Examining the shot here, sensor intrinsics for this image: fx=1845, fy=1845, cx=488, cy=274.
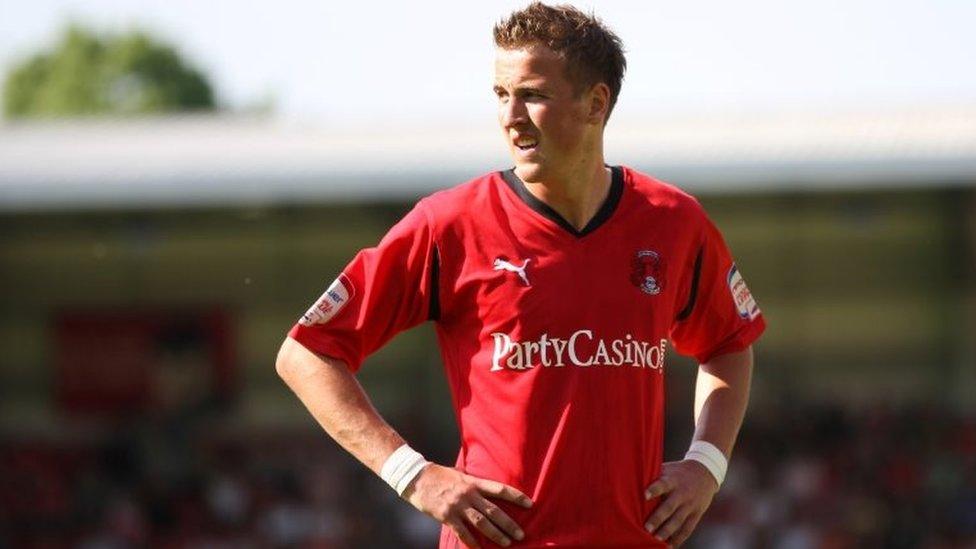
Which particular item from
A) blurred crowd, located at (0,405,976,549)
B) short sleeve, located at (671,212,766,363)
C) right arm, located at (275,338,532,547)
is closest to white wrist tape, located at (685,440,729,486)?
short sleeve, located at (671,212,766,363)

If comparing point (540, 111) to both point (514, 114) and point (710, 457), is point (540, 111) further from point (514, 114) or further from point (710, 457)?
point (710, 457)

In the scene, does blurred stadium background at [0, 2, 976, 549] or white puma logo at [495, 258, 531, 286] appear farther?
blurred stadium background at [0, 2, 976, 549]

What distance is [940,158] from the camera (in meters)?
16.8

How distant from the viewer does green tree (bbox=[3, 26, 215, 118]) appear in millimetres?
58312

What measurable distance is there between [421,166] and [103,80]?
4353cm

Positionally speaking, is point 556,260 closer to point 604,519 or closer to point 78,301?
point 604,519

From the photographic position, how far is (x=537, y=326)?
380 cm

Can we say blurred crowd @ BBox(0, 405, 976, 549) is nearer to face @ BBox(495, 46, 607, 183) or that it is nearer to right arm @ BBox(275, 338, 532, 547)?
right arm @ BBox(275, 338, 532, 547)

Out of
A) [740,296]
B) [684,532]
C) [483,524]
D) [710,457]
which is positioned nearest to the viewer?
[483,524]

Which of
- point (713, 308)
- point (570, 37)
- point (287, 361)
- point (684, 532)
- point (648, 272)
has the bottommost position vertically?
point (684, 532)

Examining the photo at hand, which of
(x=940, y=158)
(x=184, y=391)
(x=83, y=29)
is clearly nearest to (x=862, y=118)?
(x=940, y=158)

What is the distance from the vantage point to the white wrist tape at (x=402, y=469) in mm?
3793

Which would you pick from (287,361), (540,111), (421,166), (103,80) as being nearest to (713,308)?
(540,111)

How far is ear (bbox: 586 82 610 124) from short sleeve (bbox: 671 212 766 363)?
363mm
